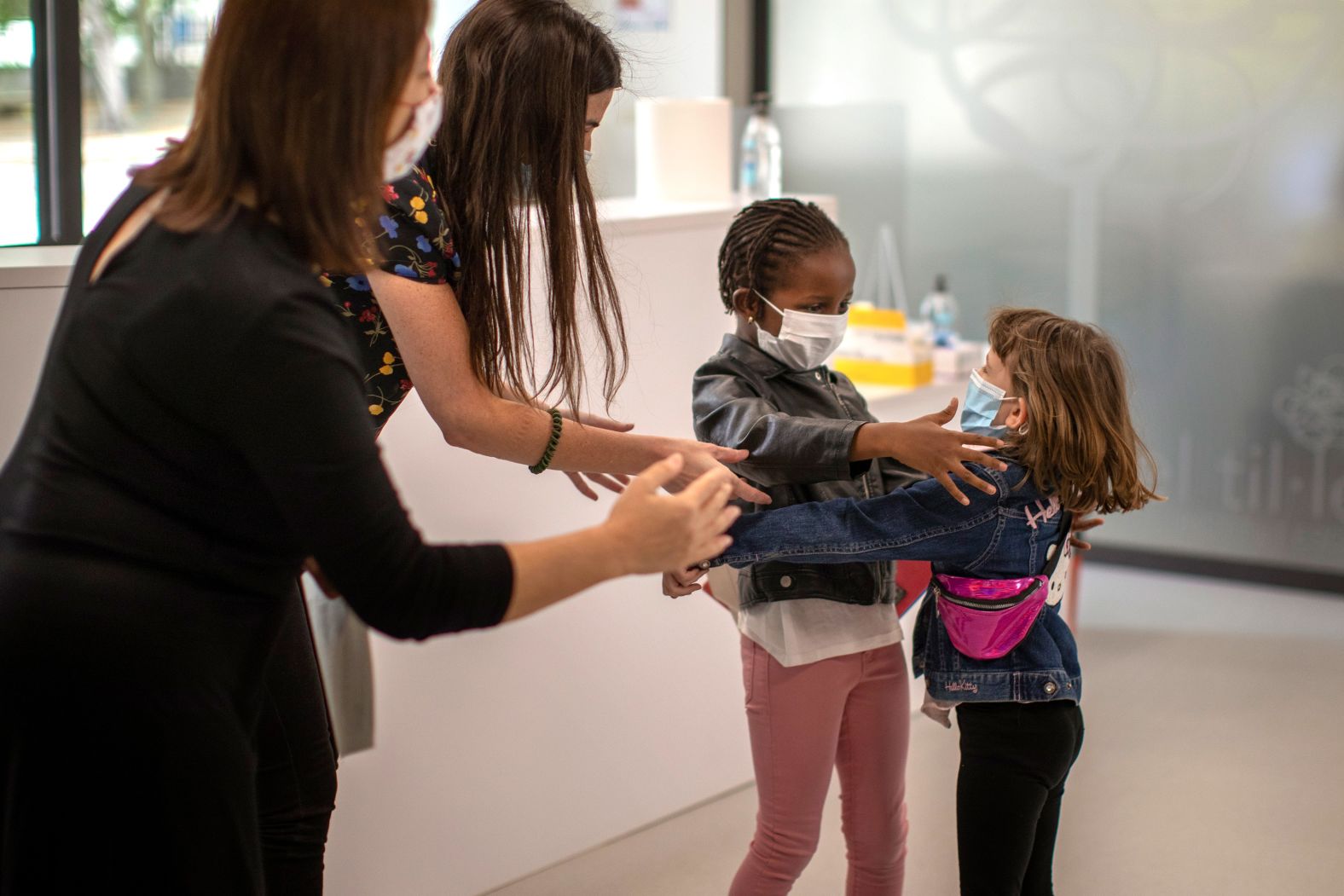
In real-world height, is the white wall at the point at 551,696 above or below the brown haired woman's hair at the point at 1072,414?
below

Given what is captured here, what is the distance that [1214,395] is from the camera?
14.2 feet

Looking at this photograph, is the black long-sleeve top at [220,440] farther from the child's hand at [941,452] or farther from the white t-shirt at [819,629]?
the white t-shirt at [819,629]

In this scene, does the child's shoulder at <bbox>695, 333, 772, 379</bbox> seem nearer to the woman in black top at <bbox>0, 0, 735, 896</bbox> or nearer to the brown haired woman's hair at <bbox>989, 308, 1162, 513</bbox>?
the brown haired woman's hair at <bbox>989, 308, 1162, 513</bbox>

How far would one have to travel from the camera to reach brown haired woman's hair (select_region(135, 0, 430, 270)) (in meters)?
1.02

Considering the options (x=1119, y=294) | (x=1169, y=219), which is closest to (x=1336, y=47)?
(x=1169, y=219)

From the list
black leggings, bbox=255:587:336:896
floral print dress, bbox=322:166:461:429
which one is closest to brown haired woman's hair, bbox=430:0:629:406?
floral print dress, bbox=322:166:461:429

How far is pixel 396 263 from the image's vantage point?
140 centimetres

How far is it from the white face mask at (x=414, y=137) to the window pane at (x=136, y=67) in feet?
19.1

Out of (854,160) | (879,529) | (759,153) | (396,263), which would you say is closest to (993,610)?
(879,529)

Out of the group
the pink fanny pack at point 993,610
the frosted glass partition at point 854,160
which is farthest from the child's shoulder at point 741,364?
the frosted glass partition at point 854,160

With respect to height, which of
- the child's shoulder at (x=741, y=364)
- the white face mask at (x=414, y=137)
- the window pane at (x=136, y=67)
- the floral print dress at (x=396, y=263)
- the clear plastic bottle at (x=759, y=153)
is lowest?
the child's shoulder at (x=741, y=364)

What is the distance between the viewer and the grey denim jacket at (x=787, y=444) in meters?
1.63

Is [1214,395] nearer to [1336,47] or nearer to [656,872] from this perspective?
[1336,47]

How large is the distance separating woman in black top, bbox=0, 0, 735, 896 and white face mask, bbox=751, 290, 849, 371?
2.46 feet
